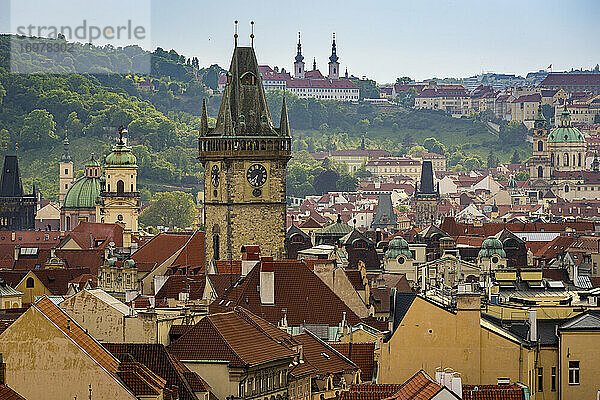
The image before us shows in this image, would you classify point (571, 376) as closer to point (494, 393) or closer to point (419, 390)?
point (494, 393)

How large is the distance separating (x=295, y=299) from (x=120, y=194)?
79.0 meters

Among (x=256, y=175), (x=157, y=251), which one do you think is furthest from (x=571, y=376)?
(x=157, y=251)

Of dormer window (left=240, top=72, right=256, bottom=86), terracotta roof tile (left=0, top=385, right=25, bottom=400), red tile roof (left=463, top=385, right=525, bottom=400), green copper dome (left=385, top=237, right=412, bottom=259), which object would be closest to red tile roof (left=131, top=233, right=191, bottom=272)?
dormer window (left=240, top=72, right=256, bottom=86)

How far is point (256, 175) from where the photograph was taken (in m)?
83.9

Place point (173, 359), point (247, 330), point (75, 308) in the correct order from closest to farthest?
point (173, 359) < point (247, 330) < point (75, 308)

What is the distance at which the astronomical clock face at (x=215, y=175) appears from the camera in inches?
3329

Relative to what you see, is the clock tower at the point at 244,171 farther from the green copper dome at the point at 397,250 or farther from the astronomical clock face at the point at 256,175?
the green copper dome at the point at 397,250

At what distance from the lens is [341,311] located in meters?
63.0

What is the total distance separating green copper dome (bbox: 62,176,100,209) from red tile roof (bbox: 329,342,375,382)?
354ft

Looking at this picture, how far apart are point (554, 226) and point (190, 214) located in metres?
50.1

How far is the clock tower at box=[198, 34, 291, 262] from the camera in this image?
8294cm

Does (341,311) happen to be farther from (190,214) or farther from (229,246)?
(190,214)

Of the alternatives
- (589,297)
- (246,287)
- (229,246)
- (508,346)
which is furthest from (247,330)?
(229,246)

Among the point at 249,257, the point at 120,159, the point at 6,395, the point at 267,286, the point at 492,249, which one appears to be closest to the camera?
the point at 6,395
